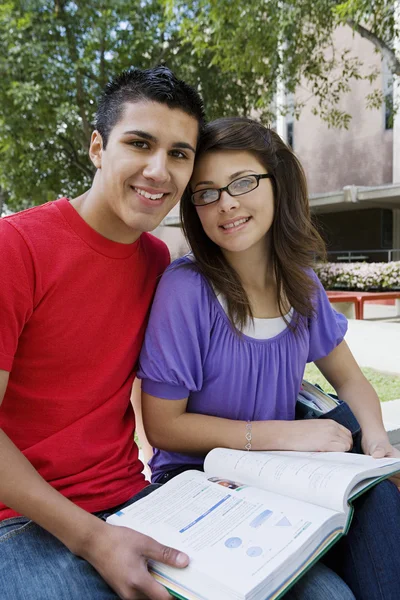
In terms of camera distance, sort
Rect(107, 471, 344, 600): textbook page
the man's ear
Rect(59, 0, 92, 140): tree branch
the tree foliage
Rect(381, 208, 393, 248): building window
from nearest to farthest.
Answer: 1. Rect(107, 471, 344, 600): textbook page
2. the man's ear
3. the tree foliage
4. Rect(59, 0, 92, 140): tree branch
5. Rect(381, 208, 393, 248): building window

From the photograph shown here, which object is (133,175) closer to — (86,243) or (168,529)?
(86,243)

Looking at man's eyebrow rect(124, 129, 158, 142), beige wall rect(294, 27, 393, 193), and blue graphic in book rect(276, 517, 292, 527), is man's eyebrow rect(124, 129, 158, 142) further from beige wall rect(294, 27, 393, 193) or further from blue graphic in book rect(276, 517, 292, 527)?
beige wall rect(294, 27, 393, 193)

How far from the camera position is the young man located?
157 cm

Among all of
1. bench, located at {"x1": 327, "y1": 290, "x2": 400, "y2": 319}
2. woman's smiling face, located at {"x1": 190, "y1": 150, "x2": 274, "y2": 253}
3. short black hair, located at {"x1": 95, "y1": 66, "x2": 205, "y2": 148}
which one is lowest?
bench, located at {"x1": 327, "y1": 290, "x2": 400, "y2": 319}

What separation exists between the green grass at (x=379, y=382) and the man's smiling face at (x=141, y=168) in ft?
11.8

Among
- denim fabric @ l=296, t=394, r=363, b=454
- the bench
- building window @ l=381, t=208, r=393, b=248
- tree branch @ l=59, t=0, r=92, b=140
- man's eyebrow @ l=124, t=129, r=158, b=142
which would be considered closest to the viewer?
man's eyebrow @ l=124, t=129, r=158, b=142

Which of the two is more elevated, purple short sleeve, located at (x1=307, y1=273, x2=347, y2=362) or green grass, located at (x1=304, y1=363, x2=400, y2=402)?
purple short sleeve, located at (x1=307, y1=273, x2=347, y2=362)

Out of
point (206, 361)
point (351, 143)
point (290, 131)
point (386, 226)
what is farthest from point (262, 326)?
point (290, 131)

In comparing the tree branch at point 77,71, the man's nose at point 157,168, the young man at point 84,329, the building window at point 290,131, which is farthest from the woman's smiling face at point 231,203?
the building window at point 290,131

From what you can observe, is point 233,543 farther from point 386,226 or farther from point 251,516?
point 386,226

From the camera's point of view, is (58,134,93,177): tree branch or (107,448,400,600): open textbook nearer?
(107,448,400,600): open textbook

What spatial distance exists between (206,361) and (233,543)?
787 millimetres

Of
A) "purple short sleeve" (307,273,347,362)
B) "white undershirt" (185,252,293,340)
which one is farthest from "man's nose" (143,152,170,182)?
"purple short sleeve" (307,273,347,362)

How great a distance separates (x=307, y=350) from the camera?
230 cm
